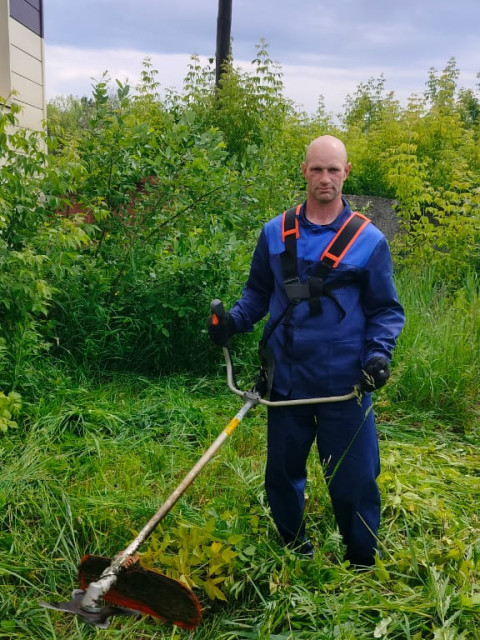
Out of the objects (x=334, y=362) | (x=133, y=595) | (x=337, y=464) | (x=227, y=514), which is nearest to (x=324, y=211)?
(x=334, y=362)

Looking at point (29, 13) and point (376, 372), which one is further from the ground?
point (29, 13)

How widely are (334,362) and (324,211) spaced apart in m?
0.61

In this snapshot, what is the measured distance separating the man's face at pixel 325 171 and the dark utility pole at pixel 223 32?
839cm

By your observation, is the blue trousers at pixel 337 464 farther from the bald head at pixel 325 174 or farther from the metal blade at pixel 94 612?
the metal blade at pixel 94 612

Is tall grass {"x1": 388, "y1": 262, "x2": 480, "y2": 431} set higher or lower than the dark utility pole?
lower

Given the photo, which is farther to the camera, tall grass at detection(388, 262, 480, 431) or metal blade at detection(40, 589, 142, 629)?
tall grass at detection(388, 262, 480, 431)

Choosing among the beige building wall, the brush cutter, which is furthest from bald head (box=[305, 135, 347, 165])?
the beige building wall

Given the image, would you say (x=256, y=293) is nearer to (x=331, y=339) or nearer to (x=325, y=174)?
(x=331, y=339)

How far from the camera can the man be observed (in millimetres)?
2477

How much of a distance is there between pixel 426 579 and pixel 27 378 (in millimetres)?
2652

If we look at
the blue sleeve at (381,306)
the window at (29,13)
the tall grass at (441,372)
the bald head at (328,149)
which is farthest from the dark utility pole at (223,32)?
the blue sleeve at (381,306)

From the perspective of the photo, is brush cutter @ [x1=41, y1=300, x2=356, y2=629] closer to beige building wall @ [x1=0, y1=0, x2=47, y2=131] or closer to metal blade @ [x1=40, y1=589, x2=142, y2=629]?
metal blade @ [x1=40, y1=589, x2=142, y2=629]

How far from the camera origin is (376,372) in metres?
2.39

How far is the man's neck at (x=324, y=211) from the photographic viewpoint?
2535 millimetres
